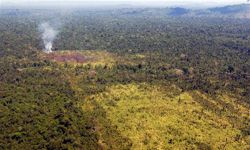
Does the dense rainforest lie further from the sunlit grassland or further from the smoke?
the smoke

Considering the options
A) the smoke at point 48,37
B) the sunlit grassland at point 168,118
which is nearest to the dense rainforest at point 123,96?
the sunlit grassland at point 168,118

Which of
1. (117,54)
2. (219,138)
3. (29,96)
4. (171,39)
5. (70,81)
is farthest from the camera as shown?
(171,39)

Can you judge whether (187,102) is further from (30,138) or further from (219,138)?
(30,138)

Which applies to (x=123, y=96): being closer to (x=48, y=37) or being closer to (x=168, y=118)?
(x=168, y=118)

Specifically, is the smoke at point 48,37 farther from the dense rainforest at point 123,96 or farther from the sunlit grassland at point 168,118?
the sunlit grassland at point 168,118

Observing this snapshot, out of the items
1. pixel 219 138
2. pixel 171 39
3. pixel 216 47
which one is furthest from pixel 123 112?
pixel 171 39

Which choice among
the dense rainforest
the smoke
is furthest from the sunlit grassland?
the smoke
